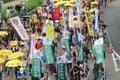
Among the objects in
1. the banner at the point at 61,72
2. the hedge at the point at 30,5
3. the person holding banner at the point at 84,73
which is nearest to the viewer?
the banner at the point at 61,72

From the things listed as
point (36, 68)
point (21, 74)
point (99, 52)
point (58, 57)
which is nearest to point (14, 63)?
point (21, 74)

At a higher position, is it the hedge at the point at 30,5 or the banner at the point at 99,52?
the banner at the point at 99,52

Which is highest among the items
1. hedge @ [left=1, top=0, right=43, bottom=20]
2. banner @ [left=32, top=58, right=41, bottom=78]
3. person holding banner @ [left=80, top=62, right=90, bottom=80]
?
banner @ [left=32, top=58, right=41, bottom=78]

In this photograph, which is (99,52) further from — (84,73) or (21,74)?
(21,74)

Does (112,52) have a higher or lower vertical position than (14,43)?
lower

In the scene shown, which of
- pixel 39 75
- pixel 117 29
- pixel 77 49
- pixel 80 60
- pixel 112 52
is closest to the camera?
pixel 39 75

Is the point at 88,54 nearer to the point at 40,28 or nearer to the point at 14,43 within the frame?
the point at 14,43

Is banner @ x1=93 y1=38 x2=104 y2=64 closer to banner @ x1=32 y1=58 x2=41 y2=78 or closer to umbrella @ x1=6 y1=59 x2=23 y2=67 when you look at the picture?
banner @ x1=32 y1=58 x2=41 y2=78

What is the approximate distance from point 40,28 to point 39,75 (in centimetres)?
1169

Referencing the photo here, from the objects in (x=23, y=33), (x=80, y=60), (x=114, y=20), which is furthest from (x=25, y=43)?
(x=114, y=20)

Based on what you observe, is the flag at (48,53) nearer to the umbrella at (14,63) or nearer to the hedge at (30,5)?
the umbrella at (14,63)

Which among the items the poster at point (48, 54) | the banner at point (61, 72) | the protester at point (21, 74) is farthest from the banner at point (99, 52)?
the protester at point (21, 74)

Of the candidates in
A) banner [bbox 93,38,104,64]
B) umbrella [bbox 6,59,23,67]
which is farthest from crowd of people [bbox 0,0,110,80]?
banner [bbox 93,38,104,64]

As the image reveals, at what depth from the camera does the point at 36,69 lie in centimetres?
2128
